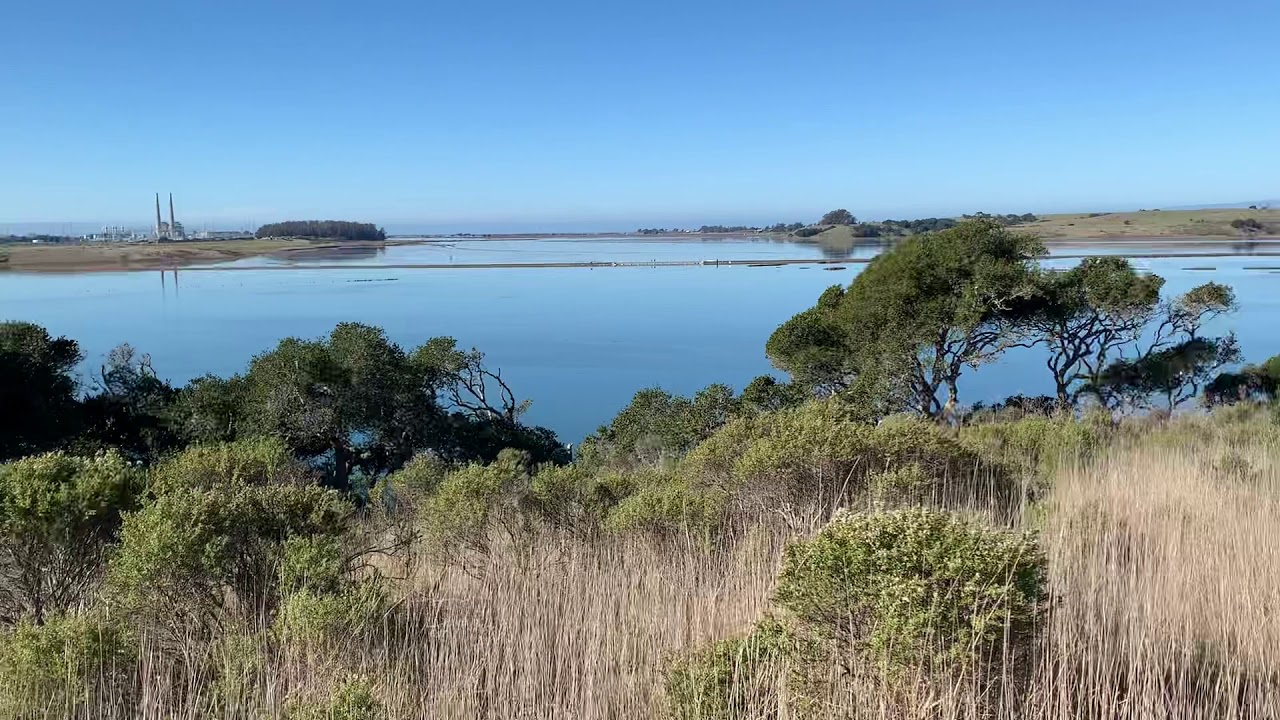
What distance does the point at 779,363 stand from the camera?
1594 centimetres

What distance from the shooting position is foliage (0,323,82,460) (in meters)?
12.2

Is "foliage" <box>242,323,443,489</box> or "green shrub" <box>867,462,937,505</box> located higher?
"green shrub" <box>867,462,937,505</box>

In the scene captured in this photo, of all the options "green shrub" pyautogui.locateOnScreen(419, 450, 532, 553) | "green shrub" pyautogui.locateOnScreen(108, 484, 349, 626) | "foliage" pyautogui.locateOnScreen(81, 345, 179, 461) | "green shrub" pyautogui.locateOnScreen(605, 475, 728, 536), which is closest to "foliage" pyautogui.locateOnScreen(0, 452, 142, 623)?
"green shrub" pyautogui.locateOnScreen(108, 484, 349, 626)

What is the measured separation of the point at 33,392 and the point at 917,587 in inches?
565

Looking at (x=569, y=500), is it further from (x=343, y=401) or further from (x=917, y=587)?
(x=343, y=401)

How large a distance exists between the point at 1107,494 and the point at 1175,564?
55.3 inches

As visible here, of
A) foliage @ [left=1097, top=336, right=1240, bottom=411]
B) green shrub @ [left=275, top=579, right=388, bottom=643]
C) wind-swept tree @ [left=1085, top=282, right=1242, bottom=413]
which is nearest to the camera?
green shrub @ [left=275, top=579, right=388, bottom=643]

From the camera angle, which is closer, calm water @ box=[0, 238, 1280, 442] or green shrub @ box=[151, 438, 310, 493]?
green shrub @ box=[151, 438, 310, 493]

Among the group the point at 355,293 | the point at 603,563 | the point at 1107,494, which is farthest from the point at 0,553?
the point at 355,293

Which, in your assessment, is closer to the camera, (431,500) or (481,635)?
(481,635)

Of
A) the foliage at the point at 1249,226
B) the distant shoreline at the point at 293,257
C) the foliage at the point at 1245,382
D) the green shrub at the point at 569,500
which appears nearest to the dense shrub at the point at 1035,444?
the green shrub at the point at 569,500

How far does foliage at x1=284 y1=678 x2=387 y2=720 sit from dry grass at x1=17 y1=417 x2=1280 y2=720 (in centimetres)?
5

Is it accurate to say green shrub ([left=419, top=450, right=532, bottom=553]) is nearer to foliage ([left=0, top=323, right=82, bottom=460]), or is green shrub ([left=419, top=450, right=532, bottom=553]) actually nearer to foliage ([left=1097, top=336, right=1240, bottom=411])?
foliage ([left=0, top=323, right=82, bottom=460])

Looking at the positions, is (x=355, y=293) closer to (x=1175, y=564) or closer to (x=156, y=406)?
(x=156, y=406)
